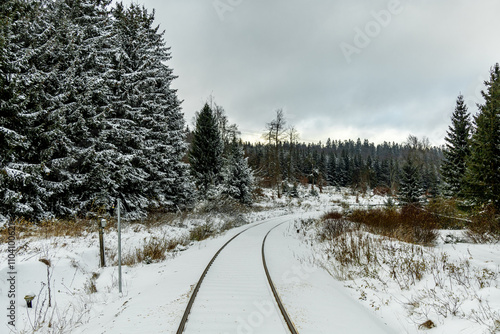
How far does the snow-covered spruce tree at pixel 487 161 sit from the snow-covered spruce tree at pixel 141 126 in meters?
16.9

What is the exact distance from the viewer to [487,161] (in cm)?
1073

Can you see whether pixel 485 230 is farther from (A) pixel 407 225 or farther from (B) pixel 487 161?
(B) pixel 487 161

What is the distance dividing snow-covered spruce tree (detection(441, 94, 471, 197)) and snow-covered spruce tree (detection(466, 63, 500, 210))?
10.6 m

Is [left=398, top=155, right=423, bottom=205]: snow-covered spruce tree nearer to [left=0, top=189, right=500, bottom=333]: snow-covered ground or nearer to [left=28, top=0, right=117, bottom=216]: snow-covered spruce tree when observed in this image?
[left=0, top=189, right=500, bottom=333]: snow-covered ground

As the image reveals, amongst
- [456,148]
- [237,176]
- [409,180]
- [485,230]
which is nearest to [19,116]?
[485,230]

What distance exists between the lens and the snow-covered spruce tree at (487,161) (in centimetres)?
1048

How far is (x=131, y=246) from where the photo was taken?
8.96 meters

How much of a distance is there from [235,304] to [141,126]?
13.5 metres

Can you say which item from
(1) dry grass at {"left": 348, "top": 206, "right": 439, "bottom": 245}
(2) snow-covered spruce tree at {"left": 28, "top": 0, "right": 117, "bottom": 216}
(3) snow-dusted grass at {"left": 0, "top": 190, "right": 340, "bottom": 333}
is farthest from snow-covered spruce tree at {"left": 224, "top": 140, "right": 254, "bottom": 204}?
(2) snow-covered spruce tree at {"left": 28, "top": 0, "right": 117, "bottom": 216}

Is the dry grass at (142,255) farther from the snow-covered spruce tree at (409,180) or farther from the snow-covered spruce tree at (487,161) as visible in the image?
the snow-covered spruce tree at (409,180)

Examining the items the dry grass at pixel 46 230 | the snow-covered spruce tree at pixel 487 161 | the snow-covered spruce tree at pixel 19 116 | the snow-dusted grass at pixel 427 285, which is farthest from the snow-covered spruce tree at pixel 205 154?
the snow-covered spruce tree at pixel 487 161

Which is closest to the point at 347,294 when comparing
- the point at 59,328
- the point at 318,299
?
the point at 318,299

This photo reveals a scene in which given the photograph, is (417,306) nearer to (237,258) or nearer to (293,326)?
(293,326)

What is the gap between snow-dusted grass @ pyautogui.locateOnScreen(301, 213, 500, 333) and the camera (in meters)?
3.76
